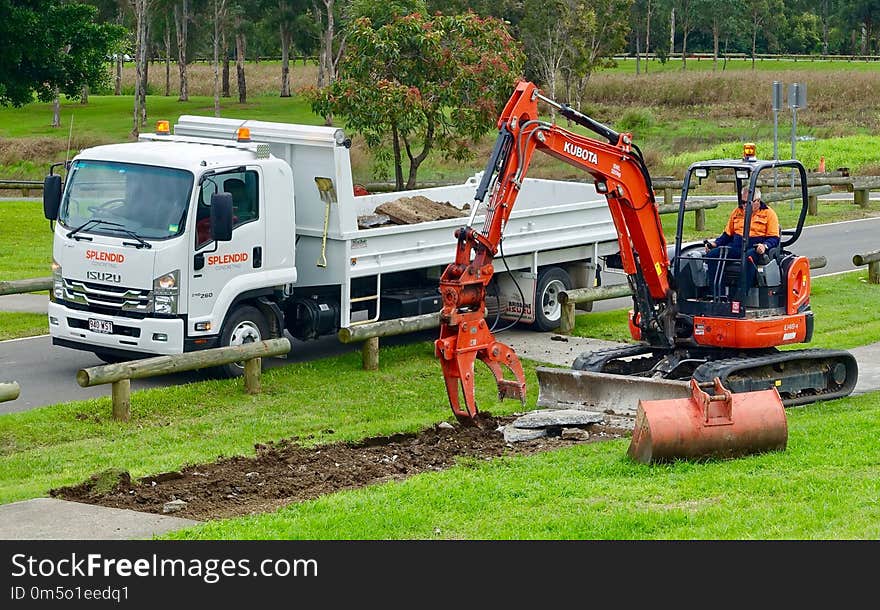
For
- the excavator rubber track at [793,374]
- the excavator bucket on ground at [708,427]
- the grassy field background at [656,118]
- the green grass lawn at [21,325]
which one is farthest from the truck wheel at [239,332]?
the grassy field background at [656,118]

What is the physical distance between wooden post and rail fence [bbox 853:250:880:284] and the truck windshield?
12181 mm

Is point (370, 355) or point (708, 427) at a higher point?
point (708, 427)

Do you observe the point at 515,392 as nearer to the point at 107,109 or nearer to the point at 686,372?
the point at 686,372

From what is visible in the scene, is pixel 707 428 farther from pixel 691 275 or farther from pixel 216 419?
pixel 216 419

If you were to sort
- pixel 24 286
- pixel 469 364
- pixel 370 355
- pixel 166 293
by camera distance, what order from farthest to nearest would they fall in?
pixel 24 286, pixel 370 355, pixel 166 293, pixel 469 364

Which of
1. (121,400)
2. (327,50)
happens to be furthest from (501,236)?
(327,50)

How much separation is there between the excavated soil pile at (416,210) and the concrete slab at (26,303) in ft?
18.4

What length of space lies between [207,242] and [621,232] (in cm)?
461

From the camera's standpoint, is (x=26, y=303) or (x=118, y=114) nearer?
(x=26, y=303)

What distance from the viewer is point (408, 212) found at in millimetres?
18344

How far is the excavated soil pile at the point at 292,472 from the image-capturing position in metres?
10.5

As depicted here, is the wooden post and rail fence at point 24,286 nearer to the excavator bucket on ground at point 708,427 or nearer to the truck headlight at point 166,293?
the truck headlight at point 166,293

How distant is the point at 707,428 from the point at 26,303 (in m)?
13.4

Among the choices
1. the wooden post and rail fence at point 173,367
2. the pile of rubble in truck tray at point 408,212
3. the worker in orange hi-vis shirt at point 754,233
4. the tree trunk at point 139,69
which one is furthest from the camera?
the tree trunk at point 139,69
